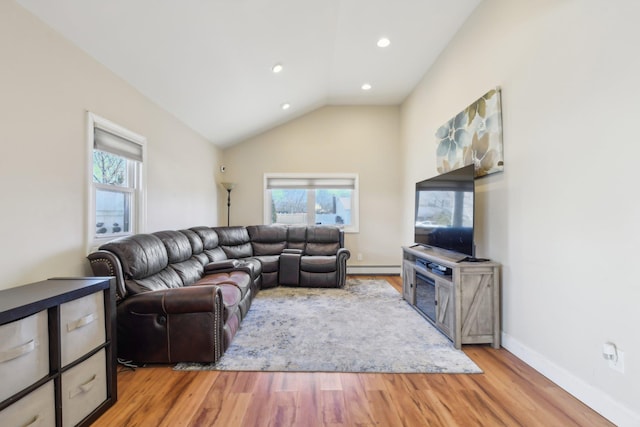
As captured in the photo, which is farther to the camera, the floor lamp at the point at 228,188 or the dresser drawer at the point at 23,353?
the floor lamp at the point at 228,188

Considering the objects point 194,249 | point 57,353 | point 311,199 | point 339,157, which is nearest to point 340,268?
point 311,199

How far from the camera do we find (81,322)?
1492 mm

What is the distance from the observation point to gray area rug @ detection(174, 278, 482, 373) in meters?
2.10

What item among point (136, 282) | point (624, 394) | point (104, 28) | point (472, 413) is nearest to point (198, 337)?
point (136, 282)

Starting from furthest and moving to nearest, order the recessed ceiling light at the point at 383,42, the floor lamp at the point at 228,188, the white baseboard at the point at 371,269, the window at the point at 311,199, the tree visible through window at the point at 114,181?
1. the window at the point at 311,199
2. the white baseboard at the point at 371,269
3. the floor lamp at the point at 228,188
4. the recessed ceiling light at the point at 383,42
5. the tree visible through window at the point at 114,181

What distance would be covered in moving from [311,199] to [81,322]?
168 inches

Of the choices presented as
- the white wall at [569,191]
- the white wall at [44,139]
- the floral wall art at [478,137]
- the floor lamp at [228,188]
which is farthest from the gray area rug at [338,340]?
the floor lamp at [228,188]

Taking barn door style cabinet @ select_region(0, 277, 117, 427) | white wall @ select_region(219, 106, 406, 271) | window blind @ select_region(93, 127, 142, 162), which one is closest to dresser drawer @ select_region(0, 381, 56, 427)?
barn door style cabinet @ select_region(0, 277, 117, 427)

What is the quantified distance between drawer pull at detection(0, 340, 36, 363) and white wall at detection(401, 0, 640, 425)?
3.01 meters

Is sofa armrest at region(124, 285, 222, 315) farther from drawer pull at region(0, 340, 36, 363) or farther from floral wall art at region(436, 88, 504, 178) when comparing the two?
floral wall art at region(436, 88, 504, 178)

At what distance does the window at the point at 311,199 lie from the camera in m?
5.45

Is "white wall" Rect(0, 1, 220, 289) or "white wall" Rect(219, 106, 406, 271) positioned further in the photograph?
"white wall" Rect(219, 106, 406, 271)

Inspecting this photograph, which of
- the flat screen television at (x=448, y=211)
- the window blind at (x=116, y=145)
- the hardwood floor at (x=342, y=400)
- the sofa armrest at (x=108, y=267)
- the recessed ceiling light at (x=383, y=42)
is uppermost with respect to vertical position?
the recessed ceiling light at (x=383, y=42)

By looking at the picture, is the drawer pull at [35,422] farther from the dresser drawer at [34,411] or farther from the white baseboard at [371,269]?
the white baseboard at [371,269]
